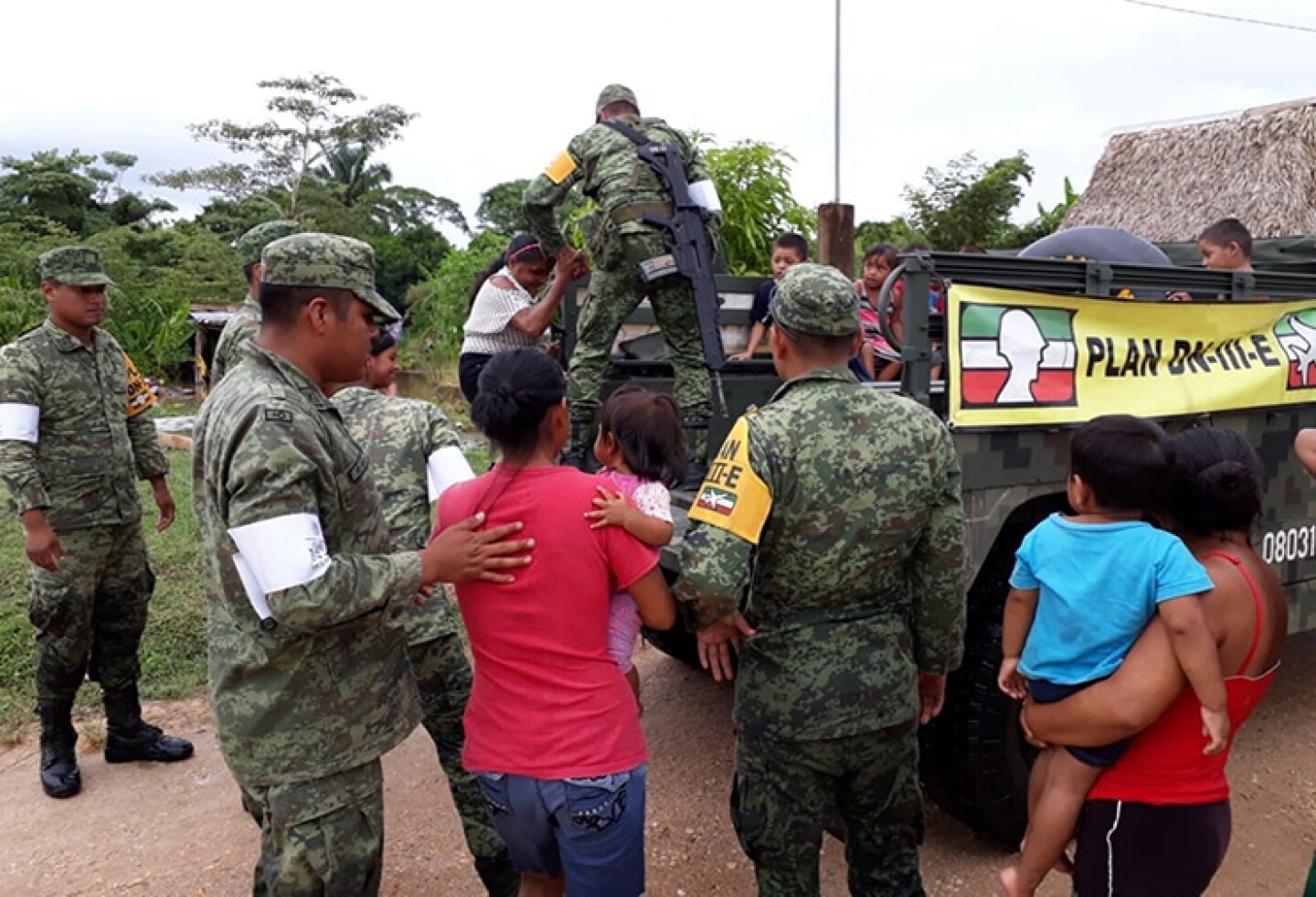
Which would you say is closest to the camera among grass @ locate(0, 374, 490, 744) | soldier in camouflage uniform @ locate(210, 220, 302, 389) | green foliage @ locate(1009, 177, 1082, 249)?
soldier in camouflage uniform @ locate(210, 220, 302, 389)

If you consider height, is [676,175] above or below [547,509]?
above

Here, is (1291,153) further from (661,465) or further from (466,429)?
(466,429)

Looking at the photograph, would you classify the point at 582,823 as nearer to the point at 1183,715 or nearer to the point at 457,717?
the point at 457,717

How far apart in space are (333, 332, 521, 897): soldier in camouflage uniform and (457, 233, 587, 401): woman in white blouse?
3.22ft

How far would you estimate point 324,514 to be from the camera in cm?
191

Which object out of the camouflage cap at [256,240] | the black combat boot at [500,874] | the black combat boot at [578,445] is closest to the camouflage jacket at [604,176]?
the black combat boot at [578,445]

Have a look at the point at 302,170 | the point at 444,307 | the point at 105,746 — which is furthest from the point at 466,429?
the point at 302,170

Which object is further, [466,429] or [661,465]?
[466,429]

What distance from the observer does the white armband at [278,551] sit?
1721mm

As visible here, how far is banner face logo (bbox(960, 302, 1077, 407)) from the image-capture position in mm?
2707

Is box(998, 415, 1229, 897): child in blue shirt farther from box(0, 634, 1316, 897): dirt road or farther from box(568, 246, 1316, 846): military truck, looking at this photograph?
box(0, 634, 1316, 897): dirt road

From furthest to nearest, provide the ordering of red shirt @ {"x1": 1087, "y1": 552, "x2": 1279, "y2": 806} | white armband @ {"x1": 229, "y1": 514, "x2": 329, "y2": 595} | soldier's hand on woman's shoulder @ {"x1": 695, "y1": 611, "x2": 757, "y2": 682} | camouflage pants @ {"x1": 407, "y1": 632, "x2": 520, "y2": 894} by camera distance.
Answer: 1. camouflage pants @ {"x1": 407, "y1": 632, "x2": 520, "y2": 894}
2. soldier's hand on woman's shoulder @ {"x1": 695, "y1": 611, "x2": 757, "y2": 682}
3. red shirt @ {"x1": 1087, "y1": 552, "x2": 1279, "y2": 806}
4. white armband @ {"x1": 229, "y1": 514, "x2": 329, "y2": 595}

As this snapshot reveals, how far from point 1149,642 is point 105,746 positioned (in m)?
3.73

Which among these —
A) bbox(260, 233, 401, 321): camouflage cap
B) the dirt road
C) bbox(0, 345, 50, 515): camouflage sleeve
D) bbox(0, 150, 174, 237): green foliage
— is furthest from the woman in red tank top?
bbox(0, 150, 174, 237): green foliage
